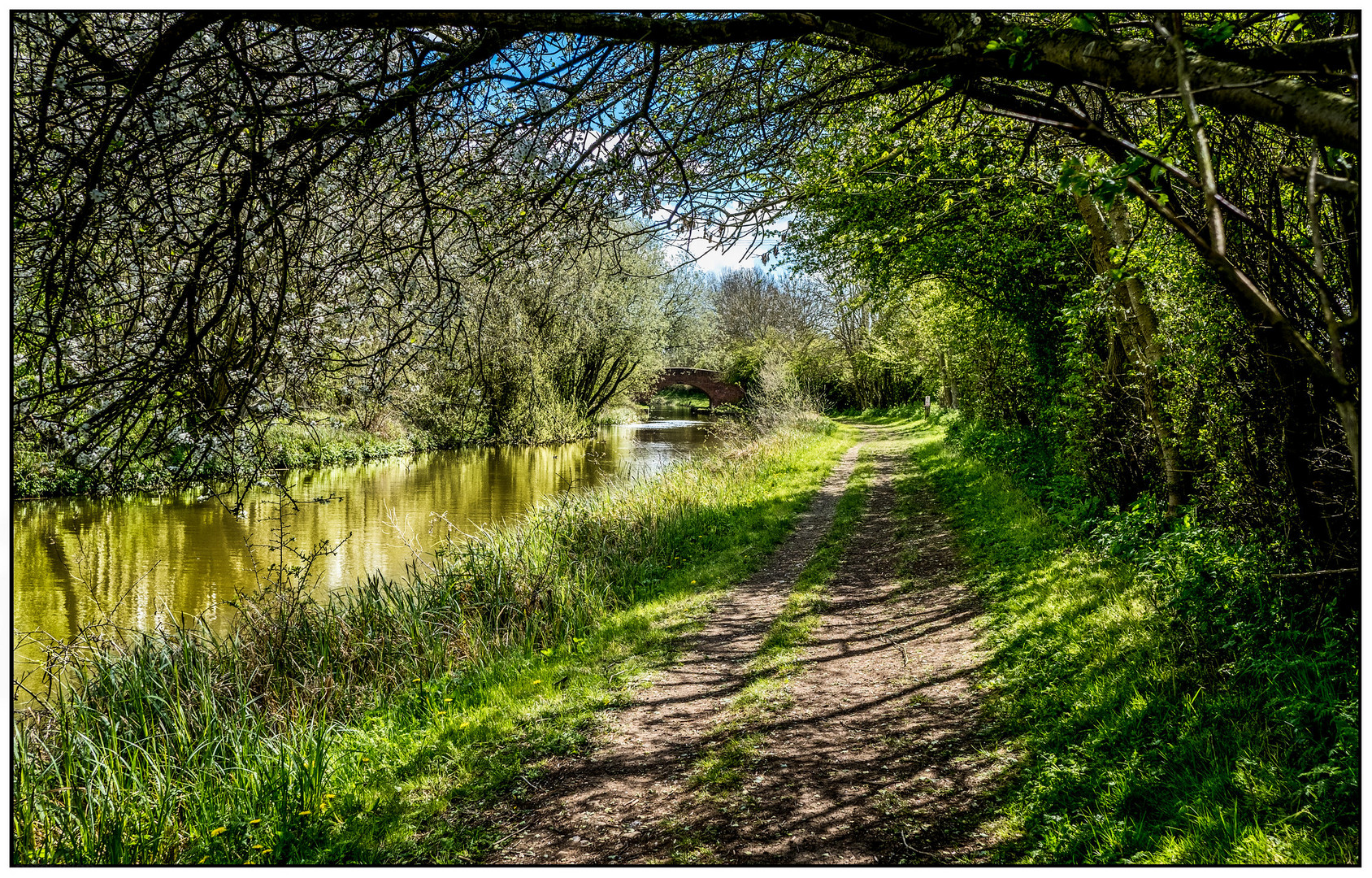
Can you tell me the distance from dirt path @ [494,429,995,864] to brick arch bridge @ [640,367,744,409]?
35.2 metres

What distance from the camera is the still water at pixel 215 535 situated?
30.1 feet

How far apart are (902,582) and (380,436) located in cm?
2109

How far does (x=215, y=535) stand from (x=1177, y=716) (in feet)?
47.1

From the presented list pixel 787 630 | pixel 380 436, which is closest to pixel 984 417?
pixel 787 630

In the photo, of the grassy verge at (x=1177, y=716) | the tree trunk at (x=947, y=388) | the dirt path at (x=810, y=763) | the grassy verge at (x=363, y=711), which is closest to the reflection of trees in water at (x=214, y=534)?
the grassy verge at (x=363, y=711)

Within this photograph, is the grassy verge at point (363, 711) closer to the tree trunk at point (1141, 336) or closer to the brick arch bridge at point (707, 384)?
the tree trunk at point (1141, 336)

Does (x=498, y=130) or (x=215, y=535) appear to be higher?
(x=498, y=130)

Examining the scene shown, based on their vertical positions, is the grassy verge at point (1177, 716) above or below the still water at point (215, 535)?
above

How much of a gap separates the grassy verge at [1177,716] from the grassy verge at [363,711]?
2744 millimetres

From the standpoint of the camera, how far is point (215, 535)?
12930 mm

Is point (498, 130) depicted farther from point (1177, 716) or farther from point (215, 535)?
point (215, 535)

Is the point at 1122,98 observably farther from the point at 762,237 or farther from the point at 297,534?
the point at 297,534

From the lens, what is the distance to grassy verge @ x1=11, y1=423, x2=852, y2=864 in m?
3.70

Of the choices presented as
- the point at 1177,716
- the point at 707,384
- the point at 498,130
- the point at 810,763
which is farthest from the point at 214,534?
the point at 707,384
